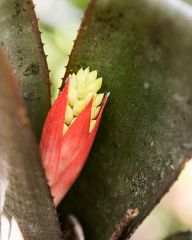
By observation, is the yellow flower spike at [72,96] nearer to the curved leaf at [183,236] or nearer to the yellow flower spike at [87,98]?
the yellow flower spike at [87,98]

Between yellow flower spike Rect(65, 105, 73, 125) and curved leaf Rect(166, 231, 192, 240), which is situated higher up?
yellow flower spike Rect(65, 105, 73, 125)

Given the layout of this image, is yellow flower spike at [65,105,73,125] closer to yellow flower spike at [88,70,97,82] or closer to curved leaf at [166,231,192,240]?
yellow flower spike at [88,70,97,82]

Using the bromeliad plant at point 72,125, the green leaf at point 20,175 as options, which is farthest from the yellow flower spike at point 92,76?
the green leaf at point 20,175

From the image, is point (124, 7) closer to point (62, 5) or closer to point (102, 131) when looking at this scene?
point (102, 131)

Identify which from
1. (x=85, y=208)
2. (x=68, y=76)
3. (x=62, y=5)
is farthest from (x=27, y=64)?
(x=62, y=5)

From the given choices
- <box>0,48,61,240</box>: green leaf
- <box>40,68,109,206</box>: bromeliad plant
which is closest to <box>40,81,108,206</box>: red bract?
<box>40,68,109,206</box>: bromeliad plant

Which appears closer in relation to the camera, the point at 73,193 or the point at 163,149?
the point at 163,149
